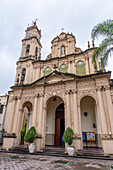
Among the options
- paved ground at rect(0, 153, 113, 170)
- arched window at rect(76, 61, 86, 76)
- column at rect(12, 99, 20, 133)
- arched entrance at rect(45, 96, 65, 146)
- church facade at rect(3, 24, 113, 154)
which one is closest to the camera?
paved ground at rect(0, 153, 113, 170)

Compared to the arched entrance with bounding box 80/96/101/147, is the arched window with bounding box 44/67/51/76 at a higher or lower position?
higher

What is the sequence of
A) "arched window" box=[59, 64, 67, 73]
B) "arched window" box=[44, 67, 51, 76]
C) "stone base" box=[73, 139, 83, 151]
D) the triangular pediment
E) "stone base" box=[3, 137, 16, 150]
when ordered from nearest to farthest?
"stone base" box=[73, 139, 83, 151] < "stone base" box=[3, 137, 16, 150] < the triangular pediment < "arched window" box=[59, 64, 67, 73] < "arched window" box=[44, 67, 51, 76]

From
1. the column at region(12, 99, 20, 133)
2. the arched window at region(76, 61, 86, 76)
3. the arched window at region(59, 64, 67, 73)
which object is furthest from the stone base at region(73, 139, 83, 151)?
the arched window at region(59, 64, 67, 73)

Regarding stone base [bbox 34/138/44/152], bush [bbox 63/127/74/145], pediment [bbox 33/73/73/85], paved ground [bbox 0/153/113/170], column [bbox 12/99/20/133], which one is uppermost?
Answer: pediment [bbox 33/73/73/85]

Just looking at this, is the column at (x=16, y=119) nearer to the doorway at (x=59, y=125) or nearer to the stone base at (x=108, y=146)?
the doorway at (x=59, y=125)

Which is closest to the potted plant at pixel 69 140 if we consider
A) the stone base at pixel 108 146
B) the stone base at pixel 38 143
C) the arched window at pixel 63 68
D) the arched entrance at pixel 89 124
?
the stone base at pixel 108 146

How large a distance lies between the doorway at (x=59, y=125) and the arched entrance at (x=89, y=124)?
8.61ft

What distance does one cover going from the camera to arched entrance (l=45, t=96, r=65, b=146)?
13781 mm

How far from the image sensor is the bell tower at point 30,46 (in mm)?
21373

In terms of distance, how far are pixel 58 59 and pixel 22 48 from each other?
368 inches

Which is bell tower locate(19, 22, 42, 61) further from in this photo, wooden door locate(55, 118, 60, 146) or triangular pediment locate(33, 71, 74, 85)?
wooden door locate(55, 118, 60, 146)

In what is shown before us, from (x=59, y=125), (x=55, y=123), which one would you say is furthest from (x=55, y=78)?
(x=59, y=125)

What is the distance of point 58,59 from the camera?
59.1ft

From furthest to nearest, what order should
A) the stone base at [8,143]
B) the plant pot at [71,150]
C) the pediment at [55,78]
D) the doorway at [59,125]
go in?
1. the doorway at [59,125]
2. the pediment at [55,78]
3. the stone base at [8,143]
4. the plant pot at [71,150]
